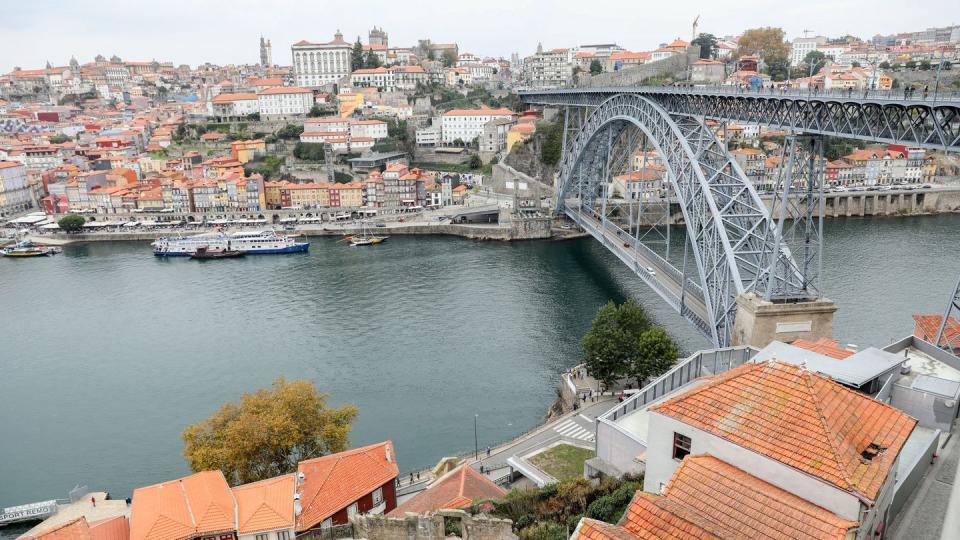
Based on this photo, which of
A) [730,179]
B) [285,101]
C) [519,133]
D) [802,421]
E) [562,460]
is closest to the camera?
[802,421]

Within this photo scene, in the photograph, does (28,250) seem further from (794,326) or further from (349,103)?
(794,326)

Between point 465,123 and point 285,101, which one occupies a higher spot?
point 285,101

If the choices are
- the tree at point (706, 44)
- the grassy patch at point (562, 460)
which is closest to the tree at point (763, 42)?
the tree at point (706, 44)

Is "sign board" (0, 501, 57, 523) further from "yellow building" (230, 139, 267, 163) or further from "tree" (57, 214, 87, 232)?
"yellow building" (230, 139, 267, 163)

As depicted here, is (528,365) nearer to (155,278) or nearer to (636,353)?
(636,353)

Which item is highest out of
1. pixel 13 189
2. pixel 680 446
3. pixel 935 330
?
pixel 13 189

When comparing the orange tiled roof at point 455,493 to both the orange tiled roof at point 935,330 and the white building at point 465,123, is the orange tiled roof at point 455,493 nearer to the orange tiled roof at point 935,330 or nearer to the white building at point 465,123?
the orange tiled roof at point 935,330

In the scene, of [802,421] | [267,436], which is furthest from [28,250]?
[802,421]
